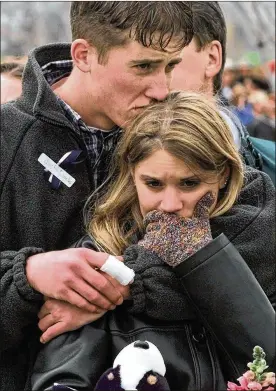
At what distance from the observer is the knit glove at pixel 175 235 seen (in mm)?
2965

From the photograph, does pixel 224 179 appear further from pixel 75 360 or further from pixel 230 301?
pixel 75 360

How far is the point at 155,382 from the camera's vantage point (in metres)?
2.64

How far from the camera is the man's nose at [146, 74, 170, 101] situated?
335cm

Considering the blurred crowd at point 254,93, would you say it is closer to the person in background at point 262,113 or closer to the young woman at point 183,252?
the person in background at point 262,113

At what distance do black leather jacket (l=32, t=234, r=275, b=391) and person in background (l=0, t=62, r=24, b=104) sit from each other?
2.22 meters

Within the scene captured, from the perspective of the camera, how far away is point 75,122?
3.46 m

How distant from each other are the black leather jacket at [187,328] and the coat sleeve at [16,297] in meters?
0.13

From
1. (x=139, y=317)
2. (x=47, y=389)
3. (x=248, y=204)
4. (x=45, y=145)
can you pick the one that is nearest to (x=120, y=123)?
(x=45, y=145)

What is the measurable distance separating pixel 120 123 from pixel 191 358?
3.10 ft

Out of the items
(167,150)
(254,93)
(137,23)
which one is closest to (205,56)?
(137,23)

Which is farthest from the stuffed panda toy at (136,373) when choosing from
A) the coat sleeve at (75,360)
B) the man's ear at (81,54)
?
the man's ear at (81,54)

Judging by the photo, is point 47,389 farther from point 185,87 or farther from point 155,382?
point 185,87

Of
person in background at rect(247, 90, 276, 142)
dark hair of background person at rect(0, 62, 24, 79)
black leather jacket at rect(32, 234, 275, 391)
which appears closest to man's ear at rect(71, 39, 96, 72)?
black leather jacket at rect(32, 234, 275, 391)

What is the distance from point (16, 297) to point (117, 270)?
389 millimetres
